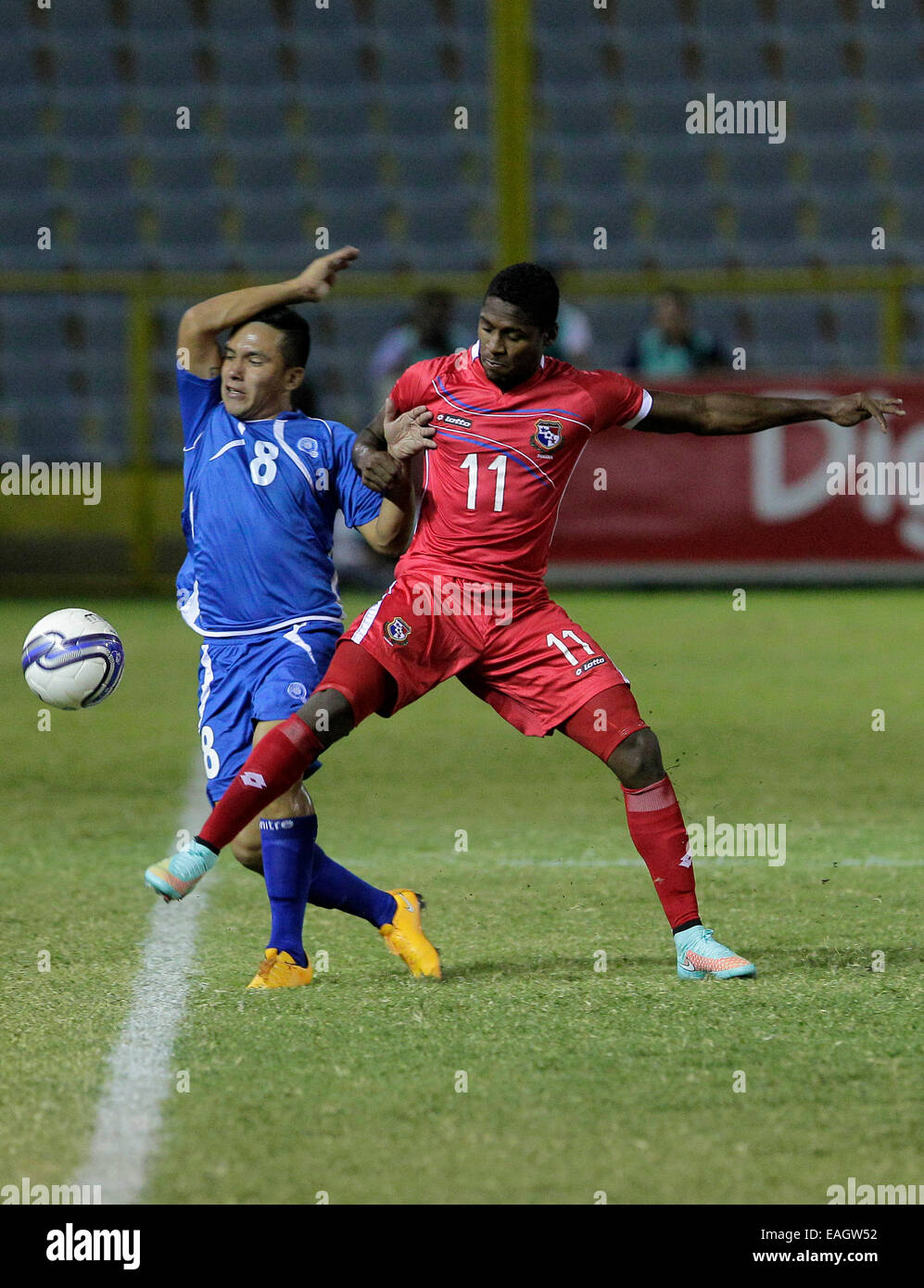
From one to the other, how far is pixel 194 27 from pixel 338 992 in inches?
690

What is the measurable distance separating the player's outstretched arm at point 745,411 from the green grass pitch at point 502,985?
132 cm

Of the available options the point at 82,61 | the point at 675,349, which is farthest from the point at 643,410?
the point at 82,61

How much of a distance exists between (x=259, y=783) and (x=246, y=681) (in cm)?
42

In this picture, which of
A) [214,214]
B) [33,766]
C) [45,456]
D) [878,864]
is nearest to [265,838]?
[878,864]

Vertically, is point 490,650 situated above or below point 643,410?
below

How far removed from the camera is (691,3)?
20.8 m

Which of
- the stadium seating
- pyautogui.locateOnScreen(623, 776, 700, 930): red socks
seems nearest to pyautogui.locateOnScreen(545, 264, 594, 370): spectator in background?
the stadium seating

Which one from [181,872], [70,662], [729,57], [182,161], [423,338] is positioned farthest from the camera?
[729,57]

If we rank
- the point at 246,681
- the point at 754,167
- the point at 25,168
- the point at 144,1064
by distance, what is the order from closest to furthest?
the point at 144,1064 → the point at 246,681 → the point at 25,168 → the point at 754,167

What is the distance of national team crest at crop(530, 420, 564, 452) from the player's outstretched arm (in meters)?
0.21

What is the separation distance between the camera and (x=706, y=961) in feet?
15.5

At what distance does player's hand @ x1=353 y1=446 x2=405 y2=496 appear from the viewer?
479 centimetres

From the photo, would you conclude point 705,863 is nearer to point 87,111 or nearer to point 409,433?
point 409,433
